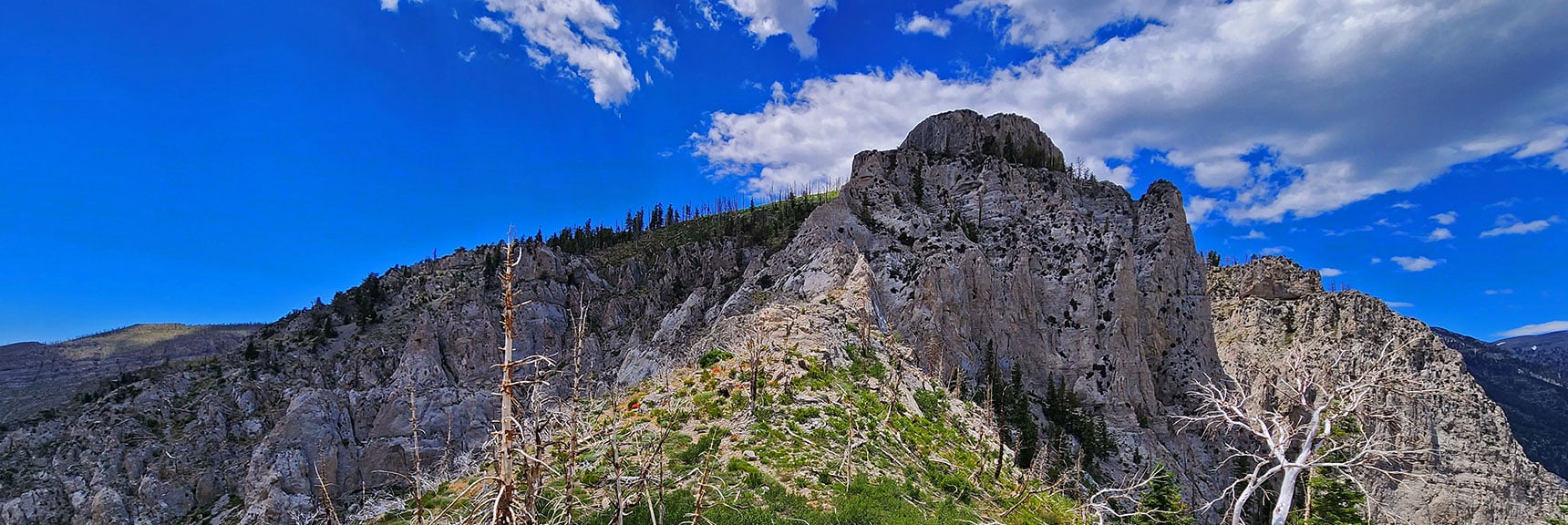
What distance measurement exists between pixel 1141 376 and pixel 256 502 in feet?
225

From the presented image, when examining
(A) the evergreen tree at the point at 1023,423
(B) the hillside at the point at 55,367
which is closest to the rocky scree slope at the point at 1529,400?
(A) the evergreen tree at the point at 1023,423

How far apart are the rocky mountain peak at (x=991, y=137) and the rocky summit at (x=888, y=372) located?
0.24 metres

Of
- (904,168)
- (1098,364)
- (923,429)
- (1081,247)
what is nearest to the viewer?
(923,429)

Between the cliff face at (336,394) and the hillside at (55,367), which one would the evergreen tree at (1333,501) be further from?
the hillside at (55,367)

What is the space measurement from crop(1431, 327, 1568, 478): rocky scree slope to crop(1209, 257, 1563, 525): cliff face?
41985 millimetres

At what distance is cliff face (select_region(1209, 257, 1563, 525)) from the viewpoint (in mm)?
55594

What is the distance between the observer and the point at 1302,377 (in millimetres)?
14633

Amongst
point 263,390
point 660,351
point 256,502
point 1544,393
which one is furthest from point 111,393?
point 1544,393

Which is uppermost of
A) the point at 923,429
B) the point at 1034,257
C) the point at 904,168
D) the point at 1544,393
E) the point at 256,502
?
the point at 904,168

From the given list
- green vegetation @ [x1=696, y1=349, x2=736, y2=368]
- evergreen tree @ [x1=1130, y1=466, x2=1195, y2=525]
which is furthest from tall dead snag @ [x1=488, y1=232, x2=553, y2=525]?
evergreen tree @ [x1=1130, y1=466, x2=1195, y2=525]

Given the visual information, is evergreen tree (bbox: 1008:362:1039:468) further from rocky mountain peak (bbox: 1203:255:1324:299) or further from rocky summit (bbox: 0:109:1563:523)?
rocky mountain peak (bbox: 1203:255:1324:299)

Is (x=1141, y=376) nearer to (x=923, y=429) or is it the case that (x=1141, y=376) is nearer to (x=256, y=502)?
(x=923, y=429)

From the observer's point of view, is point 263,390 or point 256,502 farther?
point 263,390

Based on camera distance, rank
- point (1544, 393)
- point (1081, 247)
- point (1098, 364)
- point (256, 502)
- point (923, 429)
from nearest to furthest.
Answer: point (923, 429) < point (256, 502) < point (1098, 364) < point (1081, 247) < point (1544, 393)
